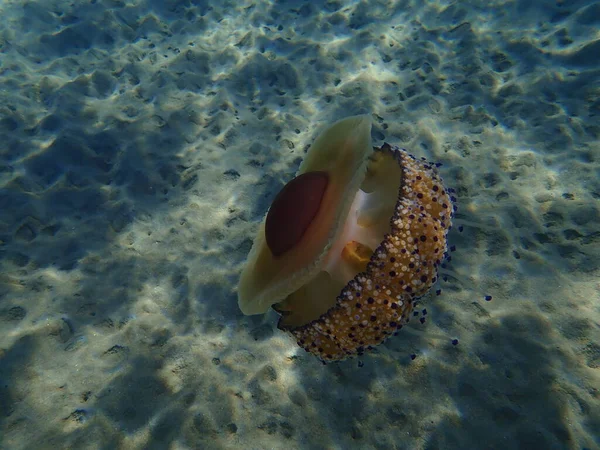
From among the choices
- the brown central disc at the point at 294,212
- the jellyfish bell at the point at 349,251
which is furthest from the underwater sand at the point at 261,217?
the brown central disc at the point at 294,212

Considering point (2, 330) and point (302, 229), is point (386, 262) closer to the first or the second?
point (302, 229)

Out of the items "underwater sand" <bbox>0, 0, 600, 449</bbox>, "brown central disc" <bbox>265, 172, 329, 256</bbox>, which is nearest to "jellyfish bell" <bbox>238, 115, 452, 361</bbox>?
"brown central disc" <bbox>265, 172, 329, 256</bbox>

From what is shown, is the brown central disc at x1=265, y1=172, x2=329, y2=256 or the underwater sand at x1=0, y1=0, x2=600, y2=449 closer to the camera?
the brown central disc at x1=265, y1=172, x2=329, y2=256

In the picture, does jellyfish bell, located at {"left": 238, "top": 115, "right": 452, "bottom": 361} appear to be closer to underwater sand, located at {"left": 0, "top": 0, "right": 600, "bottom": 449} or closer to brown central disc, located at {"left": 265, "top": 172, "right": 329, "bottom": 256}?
brown central disc, located at {"left": 265, "top": 172, "right": 329, "bottom": 256}

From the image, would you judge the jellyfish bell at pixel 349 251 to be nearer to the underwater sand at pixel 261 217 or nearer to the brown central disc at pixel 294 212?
the brown central disc at pixel 294 212

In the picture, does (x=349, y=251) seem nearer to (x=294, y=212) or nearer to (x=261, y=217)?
(x=294, y=212)

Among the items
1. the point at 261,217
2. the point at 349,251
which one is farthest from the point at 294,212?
the point at 261,217

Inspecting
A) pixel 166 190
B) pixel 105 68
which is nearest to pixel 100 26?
pixel 105 68

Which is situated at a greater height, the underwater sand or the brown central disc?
the brown central disc
